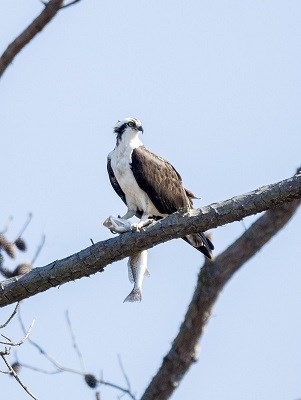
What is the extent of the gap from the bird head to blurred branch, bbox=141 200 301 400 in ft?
4.50

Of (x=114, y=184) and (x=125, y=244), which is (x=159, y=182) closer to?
(x=114, y=184)

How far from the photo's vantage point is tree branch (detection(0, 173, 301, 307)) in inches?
287

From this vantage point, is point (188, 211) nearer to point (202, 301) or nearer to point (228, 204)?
point (228, 204)

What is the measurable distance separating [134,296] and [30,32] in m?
1.94

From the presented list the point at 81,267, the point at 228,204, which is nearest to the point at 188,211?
the point at 228,204

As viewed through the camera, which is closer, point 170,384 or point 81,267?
point 81,267

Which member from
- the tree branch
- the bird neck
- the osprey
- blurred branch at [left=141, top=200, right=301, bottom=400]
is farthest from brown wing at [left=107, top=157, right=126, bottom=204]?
the tree branch

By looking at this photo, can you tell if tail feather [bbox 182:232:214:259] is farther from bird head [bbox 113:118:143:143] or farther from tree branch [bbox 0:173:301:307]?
tree branch [bbox 0:173:301:307]

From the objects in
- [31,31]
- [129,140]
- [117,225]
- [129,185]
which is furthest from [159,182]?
[31,31]

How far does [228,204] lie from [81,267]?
970mm

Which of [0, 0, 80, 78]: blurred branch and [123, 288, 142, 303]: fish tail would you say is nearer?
[0, 0, 80, 78]: blurred branch

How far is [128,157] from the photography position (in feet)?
31.8

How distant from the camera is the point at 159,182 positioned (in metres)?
9.59

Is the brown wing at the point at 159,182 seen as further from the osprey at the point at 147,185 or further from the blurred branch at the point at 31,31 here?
the blurred branch at the point at 31,31
